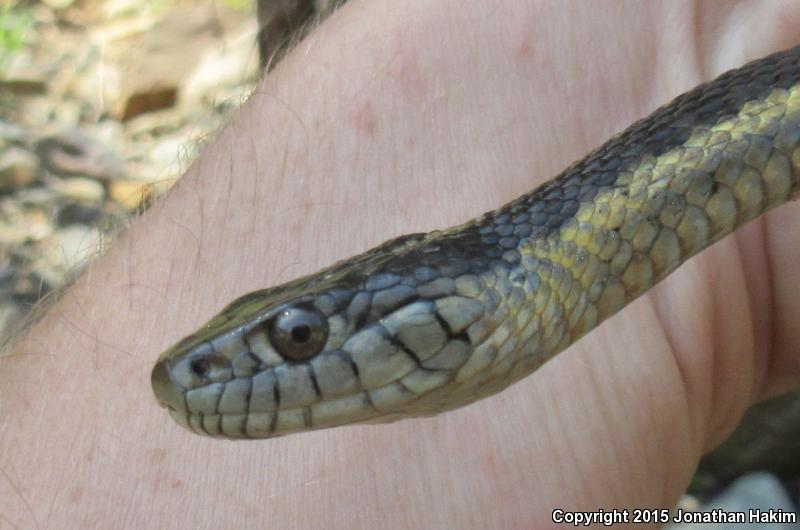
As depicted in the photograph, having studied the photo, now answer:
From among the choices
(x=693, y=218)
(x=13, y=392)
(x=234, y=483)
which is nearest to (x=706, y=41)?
(x=693, y=218)

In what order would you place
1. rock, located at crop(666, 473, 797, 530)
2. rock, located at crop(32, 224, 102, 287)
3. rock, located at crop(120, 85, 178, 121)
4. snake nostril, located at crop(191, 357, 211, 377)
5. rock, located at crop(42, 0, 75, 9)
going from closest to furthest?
snake nostril, located at crop(191, 357, 211, 377), rock, located at crop(666, 473, 797, 530), rock, located at crop(32, 224, 102, 287), rock, located at crop(120, 85, 178, 121), rock, located at crop(42, 0, 75, 9)

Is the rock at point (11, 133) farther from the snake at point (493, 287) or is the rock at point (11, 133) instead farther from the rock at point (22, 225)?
the snake at point (493, 287)

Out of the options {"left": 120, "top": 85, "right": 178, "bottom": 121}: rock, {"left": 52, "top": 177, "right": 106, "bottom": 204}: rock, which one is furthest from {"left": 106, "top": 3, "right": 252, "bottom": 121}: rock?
{"left": 52, "top": 177, "right": 106, "bottom": 204}: rock

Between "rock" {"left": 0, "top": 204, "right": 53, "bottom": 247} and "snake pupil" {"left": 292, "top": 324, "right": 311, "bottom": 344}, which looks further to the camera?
"rock" {"left": 0, "top": 204, "right": 53, "bottom": 247}

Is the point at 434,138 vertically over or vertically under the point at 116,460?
over

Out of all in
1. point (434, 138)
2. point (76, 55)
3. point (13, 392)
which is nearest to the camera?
point (13, 392)

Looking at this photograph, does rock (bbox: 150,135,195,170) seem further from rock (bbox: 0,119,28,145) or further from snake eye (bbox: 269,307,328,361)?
snake eye (bbox: 269,307,328,361)

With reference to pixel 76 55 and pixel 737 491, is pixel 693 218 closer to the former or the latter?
pixel 737 491

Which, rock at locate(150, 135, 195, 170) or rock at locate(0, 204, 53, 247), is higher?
rock at locate(150, 135, 195, 170)
